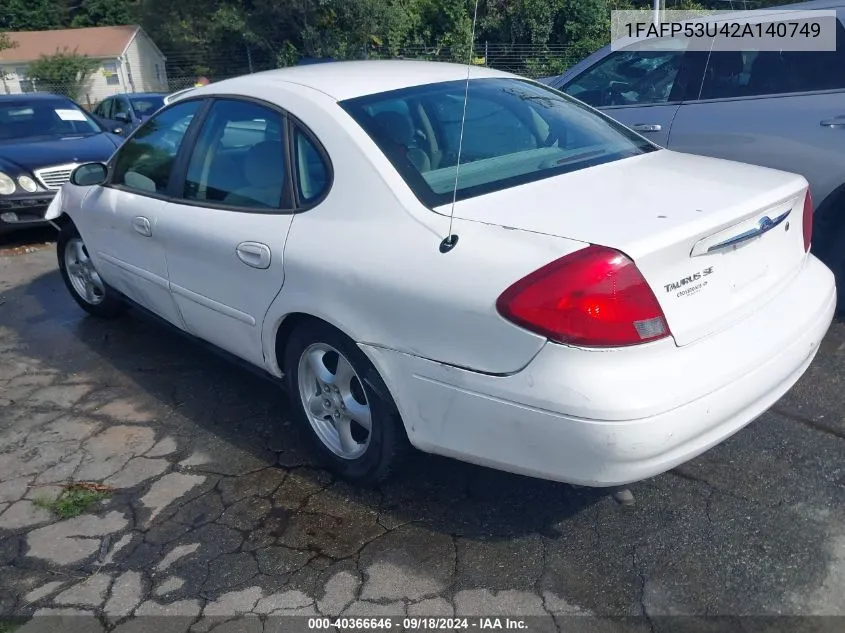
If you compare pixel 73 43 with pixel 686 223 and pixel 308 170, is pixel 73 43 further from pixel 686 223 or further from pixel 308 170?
pixel 686 223

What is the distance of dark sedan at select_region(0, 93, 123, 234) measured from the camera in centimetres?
763

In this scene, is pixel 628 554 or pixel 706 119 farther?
pixel 706 119

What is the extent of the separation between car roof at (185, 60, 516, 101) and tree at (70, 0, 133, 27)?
61.9m

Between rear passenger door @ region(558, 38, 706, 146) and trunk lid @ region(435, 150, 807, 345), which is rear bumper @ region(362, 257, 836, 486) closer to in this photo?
trunk lid @ region(435, 150, 807, 345)

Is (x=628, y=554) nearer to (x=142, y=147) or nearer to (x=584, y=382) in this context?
(x=584, y=382)

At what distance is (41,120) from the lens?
9164mm

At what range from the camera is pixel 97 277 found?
17.1ft

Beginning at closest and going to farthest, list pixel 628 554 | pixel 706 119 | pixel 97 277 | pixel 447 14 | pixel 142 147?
pixel 628 554
pixel 142 147
pixel 706 119
pixel 97 277
pixel 447 14

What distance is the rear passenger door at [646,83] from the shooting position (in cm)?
493

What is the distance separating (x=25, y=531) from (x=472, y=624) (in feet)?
6.12

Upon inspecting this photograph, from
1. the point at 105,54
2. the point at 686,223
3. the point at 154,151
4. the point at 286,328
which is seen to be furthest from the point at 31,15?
the point at 686,223

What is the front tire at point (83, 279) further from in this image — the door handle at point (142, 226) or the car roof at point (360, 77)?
the car roof at point (360, 77)

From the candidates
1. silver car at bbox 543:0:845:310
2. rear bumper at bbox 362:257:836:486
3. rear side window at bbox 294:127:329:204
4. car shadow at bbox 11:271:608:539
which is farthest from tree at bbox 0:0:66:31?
rear bumper at bbox 362:257:836:486

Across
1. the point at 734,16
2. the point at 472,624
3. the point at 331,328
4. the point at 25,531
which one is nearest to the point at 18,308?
the point at 25,531
